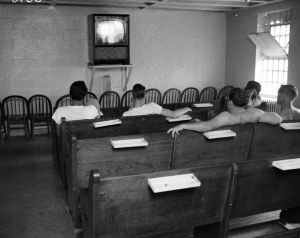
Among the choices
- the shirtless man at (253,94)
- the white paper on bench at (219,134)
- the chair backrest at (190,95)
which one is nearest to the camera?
the white paper on bench at (219,134)

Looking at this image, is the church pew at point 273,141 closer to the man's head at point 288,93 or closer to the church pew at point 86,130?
the man's head at point 288,93

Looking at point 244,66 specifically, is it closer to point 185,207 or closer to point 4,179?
point 4,179

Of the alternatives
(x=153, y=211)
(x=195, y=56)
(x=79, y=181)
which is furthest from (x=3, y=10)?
(x=153, y=211)

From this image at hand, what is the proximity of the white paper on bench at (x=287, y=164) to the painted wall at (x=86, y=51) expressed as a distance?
5274 millimetres

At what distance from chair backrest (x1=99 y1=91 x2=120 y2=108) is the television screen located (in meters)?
1.01

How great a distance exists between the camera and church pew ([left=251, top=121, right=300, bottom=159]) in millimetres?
3262

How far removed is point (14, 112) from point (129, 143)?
4560 mm

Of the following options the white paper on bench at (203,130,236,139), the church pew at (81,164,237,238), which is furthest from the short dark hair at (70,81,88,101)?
the church pew at (81,164,237,238)

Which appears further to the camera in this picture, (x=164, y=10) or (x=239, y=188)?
(x=164, y=10)

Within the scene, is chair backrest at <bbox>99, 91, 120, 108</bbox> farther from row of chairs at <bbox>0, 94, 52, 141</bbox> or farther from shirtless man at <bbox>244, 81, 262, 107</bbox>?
shirtless man at <bbox>244, 81, 262, 107</bbox>

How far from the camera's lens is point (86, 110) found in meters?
4.01

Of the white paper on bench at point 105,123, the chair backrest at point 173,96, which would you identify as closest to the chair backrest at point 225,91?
the chair backrest at point 173,96

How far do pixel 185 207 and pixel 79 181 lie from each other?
1138 millimetres

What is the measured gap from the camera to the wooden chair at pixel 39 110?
6.24 m
